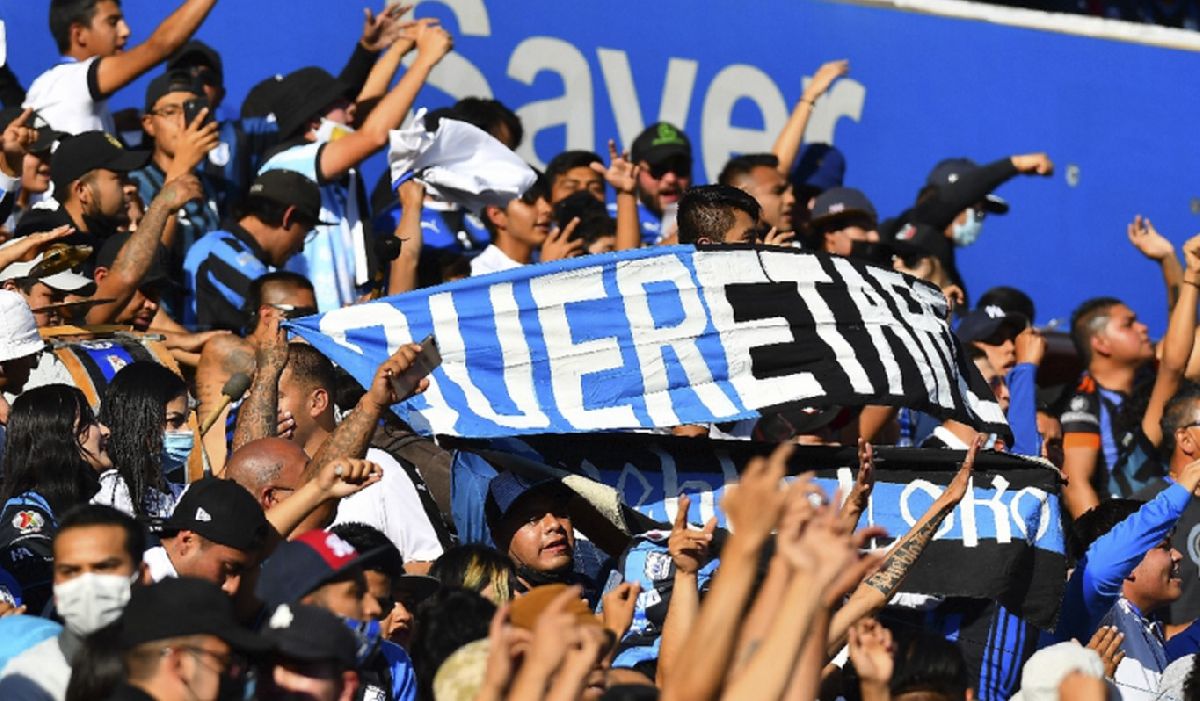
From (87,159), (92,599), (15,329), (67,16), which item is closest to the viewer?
(92,599)

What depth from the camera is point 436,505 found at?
25.1 ft

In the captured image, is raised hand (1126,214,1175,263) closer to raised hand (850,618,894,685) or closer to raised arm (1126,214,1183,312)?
raised arm (1126,214,1183,312)

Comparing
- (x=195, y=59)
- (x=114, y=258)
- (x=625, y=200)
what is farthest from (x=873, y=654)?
(x=195, y=59)

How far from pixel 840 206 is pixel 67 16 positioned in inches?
141

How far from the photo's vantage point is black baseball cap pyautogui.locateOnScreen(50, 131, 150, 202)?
343 inches

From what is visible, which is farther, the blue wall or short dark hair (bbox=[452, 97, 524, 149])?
the blue wall

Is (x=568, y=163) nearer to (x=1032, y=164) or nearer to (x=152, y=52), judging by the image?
(x=152, y=52)

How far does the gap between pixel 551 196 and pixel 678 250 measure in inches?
111

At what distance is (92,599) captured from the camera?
17.2 ft

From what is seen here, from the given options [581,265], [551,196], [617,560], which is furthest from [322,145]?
[617,560]

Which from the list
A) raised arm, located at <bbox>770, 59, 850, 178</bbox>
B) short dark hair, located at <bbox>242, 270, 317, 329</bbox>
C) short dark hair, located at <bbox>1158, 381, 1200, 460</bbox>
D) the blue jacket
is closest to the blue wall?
raised arm, located at <bbox>770, 59, 850, 178</bbox>

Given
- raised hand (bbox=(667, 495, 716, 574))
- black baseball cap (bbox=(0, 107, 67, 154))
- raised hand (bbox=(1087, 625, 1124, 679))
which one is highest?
black baseball cap (bbox=(0, 107, 67, 154))

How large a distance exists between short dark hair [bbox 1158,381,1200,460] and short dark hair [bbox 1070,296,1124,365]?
1.37 meters

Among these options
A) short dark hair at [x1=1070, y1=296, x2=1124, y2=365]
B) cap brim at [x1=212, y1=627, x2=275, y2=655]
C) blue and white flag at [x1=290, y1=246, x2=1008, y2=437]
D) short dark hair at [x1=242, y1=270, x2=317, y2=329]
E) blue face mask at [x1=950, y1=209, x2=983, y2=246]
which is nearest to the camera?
cap brim at [x1=212, y1=627, x2=275, y2=655]
